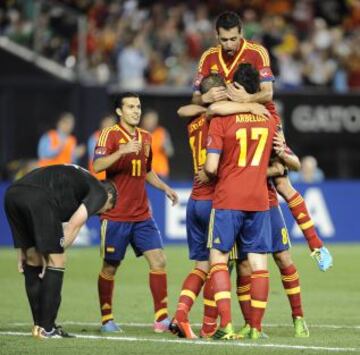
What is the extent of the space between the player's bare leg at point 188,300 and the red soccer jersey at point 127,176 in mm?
959

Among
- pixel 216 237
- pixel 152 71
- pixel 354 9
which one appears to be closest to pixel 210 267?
A: pixel 216 237

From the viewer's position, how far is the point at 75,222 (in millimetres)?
9906

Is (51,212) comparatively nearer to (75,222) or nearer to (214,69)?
(75,222)

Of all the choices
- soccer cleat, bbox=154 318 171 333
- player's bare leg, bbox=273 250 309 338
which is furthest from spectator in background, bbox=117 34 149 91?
player's bare leg, bbox=273 250 309 338

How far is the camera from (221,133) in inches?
391

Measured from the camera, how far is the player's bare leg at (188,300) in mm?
10367

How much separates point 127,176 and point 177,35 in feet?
46.5

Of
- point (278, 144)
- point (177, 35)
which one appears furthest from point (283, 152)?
point (177, 35)

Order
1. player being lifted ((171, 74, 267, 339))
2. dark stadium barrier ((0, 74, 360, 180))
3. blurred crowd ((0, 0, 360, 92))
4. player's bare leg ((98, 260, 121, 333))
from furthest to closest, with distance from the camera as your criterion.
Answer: blurred crowd ((0, 0, 360, 92)) < dark stadium barrier ((0, 74, 360, 180)) < player's bare leg ((98, 260, 121, 333)) < player being lifted ((171, 74, 267, 339))

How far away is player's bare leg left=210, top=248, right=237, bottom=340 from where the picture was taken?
990 centimetres

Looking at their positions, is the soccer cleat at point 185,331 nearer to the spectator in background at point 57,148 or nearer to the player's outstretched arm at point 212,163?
the player's outstretched arm at point 212,163

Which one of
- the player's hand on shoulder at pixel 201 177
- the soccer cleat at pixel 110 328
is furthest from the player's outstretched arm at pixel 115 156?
the soccer cleat at pixel 110 328

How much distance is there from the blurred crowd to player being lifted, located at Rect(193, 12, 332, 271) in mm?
11581

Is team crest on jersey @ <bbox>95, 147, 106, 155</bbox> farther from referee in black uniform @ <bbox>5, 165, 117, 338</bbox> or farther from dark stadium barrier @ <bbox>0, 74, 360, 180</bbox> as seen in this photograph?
dark stadium barrier @ <bbox>0, 74, 360, 180</bbox>
